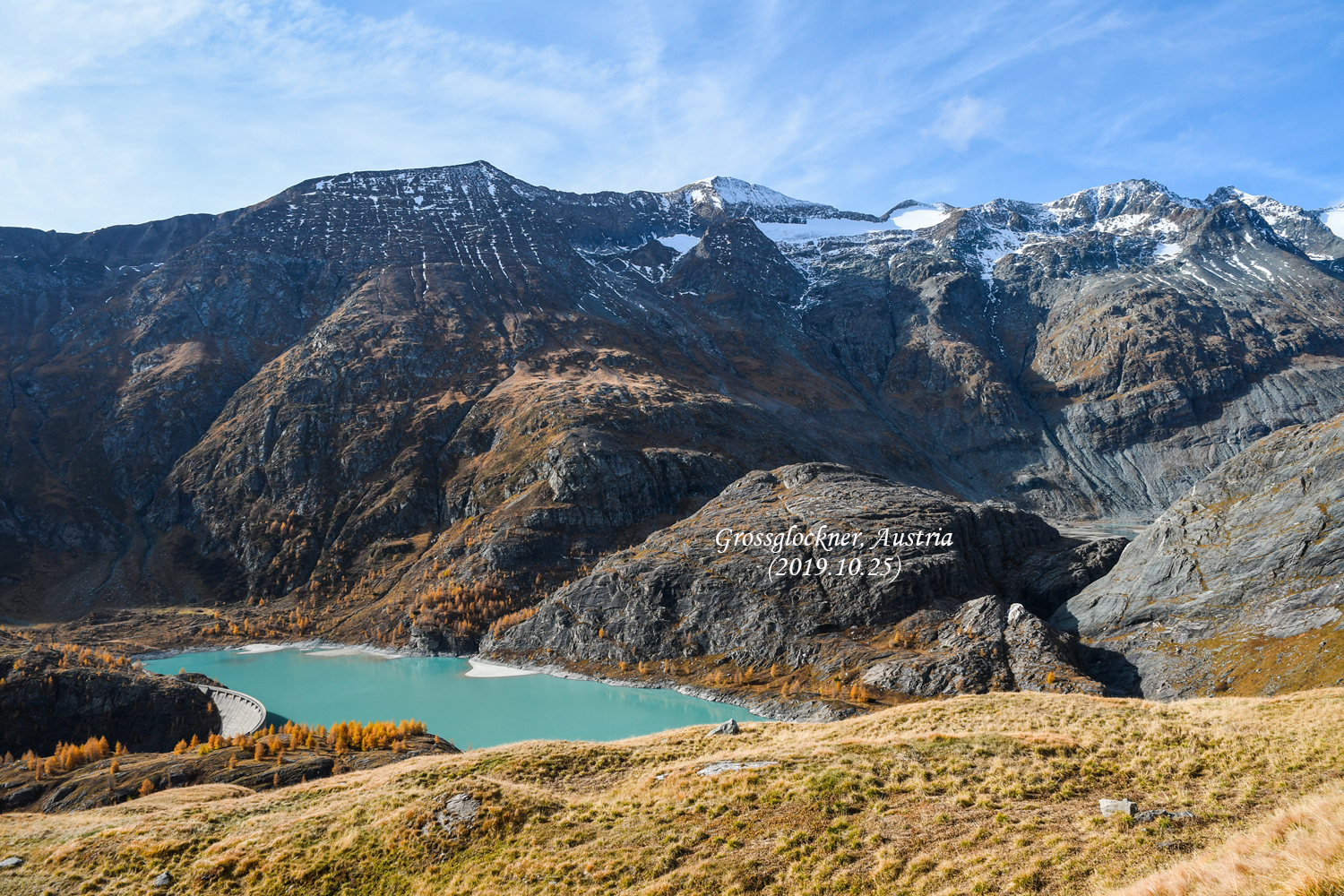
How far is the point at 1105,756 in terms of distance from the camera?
21234 millimetres

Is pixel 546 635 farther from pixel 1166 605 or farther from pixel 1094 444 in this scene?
pixel 1094 444

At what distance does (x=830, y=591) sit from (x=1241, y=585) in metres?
34.0

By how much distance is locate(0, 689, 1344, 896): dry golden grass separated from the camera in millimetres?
15344

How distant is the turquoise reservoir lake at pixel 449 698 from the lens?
58.0 metres

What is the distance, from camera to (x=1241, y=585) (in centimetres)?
5225

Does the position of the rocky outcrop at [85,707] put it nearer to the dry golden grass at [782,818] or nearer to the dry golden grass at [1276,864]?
the dry golden grass at [782,818]

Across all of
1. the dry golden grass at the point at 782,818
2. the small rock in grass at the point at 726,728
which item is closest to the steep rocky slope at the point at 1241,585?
the dry golden grass at the point at 782,818

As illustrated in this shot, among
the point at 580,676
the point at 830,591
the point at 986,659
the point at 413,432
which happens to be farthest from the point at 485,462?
the point at 986,659

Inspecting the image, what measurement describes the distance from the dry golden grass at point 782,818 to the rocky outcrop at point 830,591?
31.0 m

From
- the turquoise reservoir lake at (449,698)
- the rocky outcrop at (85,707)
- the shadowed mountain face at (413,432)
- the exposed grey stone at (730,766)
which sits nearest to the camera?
the exposed grey stone at (730,766)

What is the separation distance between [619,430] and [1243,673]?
9708 cm

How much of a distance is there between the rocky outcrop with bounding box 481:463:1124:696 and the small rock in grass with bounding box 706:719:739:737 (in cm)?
2914

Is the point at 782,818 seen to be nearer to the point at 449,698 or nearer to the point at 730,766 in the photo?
the point at 730,766

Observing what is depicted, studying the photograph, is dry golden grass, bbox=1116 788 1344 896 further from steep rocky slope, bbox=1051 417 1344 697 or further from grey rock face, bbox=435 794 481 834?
steep rocky slope, bbox=1051 417 1344 697
